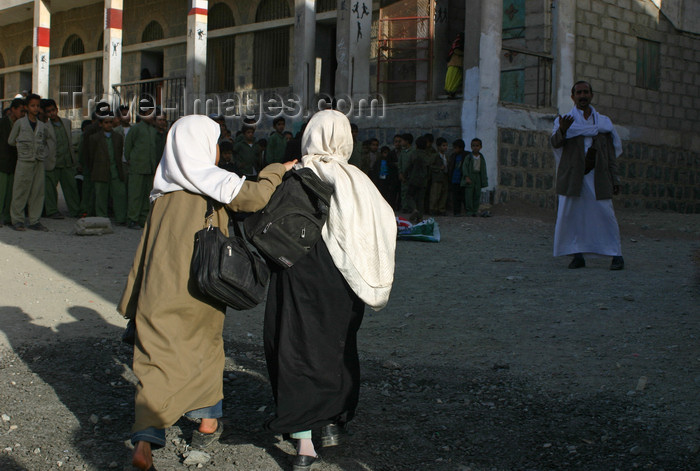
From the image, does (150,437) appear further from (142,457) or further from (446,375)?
(446,375)

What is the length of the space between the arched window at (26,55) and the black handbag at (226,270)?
2219 cm

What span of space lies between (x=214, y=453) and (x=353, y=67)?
10.9 m

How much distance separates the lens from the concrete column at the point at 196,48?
14.2 meters

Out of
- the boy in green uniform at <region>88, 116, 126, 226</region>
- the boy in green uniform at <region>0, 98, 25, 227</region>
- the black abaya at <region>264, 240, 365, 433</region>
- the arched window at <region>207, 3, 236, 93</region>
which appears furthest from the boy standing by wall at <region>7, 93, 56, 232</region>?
the arched window at <region>207, 3, 236, 93</region>

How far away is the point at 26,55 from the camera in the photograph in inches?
898

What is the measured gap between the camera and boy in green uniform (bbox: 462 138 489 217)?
11648mm

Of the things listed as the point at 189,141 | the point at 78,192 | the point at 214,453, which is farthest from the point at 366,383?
the point at 78,192

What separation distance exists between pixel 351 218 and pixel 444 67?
499 inches

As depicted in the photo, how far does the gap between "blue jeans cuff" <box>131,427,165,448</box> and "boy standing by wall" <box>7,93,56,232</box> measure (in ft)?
23.3

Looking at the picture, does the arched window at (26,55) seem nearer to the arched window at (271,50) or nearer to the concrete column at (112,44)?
the concrete column at (112,44)

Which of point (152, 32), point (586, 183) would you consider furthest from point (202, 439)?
point (152, 32)

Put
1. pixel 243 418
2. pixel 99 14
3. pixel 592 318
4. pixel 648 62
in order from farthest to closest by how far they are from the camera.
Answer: pixel 99 14 → pixel 648 62 → pixel 592 318 → pixel 243 418

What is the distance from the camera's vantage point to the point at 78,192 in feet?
36.7

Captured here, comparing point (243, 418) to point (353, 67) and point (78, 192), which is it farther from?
point (353, 67)
